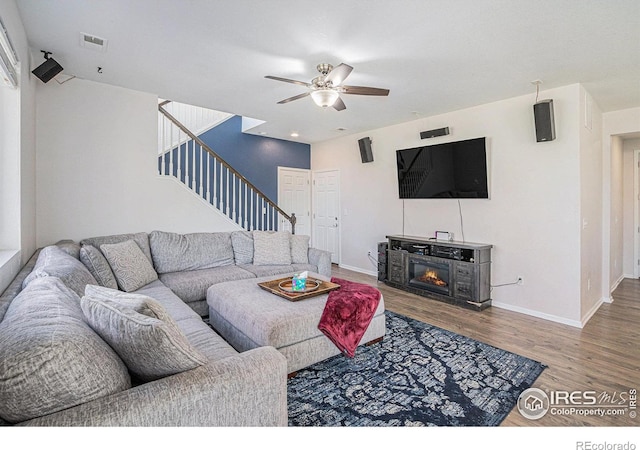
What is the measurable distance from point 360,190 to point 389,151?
90 cm

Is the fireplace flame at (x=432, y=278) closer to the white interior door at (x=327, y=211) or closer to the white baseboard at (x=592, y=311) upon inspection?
the white baseboard at (x=592, y=311)

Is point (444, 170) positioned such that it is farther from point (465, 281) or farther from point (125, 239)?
point (125, 239)

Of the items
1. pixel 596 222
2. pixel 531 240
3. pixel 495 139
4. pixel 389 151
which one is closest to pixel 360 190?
pixel 389 151

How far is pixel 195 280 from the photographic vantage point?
10.6ft

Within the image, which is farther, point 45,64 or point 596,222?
point 596,222

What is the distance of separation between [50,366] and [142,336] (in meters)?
0.23

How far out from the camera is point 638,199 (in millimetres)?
5020

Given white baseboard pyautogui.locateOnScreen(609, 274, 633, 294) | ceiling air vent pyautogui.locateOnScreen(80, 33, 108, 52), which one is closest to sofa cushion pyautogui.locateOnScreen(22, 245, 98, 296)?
ceiling air vent pyautogui.locateOnScreen(80, 33, 108, 52)

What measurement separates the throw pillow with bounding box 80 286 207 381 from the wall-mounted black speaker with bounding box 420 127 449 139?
13.5ft

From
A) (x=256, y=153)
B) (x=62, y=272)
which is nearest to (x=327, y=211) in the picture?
(x=256, y=153)

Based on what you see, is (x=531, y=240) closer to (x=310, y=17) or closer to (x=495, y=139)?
(x=495, y=139)

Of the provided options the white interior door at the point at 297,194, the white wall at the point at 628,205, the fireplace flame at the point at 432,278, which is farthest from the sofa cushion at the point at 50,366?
the white wall at the point at 628,205

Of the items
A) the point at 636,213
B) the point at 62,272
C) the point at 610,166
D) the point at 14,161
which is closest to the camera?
the point at 62,272

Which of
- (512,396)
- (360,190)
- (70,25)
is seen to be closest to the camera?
(512,396)
